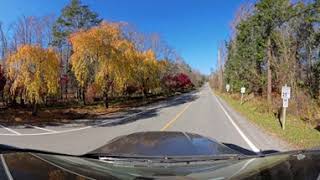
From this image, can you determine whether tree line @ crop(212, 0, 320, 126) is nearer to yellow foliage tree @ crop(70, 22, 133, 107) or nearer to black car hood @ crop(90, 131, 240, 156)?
yellow foliage tree @ crop(70, 22, 133, 107)

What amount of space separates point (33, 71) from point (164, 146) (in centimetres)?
2154

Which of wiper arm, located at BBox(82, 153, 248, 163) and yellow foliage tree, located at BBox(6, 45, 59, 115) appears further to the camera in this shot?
yellow foliage tree, located at BBox(6, 45, 59, 115)

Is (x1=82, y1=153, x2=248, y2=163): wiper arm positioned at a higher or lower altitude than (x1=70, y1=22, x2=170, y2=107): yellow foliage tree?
lower

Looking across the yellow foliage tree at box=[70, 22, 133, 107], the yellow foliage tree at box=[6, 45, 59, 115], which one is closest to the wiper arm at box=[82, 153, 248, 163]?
the yellow foliage tree at box=[6, 45, 59, 115]

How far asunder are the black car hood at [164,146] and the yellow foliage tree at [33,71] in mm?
20411

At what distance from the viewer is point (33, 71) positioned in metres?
24.6

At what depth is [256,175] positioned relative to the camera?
2305mm

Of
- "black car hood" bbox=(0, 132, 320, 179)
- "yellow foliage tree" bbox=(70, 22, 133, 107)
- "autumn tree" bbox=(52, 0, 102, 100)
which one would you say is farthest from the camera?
"autumn tree" bbox=(52, 0, 102, 100)

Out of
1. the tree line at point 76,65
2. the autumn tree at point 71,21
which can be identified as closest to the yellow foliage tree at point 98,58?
the tree line at point 76,65

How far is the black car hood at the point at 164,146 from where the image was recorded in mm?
4426

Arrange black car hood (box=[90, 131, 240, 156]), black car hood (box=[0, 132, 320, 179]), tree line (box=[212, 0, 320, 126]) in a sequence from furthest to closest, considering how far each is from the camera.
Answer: tree line (box=[212, 0, 320, 126])
black car hood (box=[90, 131, 240, 156])
black car hood (box=[0, 132, 320, 179])

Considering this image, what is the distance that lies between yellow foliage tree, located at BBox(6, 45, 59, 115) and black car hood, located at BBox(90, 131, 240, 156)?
20.4 metres

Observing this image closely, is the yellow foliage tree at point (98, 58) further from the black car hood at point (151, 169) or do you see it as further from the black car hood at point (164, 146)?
the black car hood at point (151, 169)

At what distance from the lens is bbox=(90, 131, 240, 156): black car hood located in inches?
174
